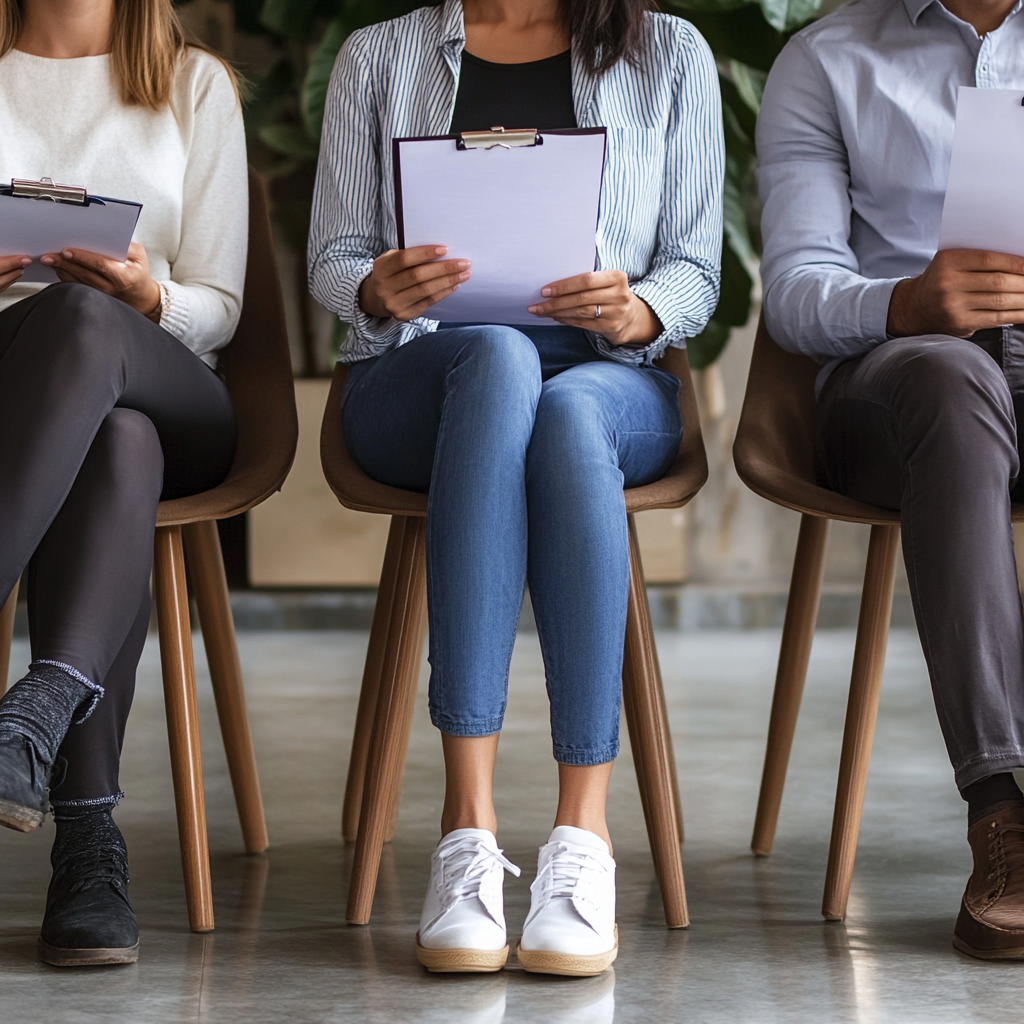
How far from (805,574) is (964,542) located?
420 millimetres

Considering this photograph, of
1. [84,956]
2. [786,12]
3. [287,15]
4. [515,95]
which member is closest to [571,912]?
[84,956]

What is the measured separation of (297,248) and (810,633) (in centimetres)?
253

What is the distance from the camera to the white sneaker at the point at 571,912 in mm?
1115

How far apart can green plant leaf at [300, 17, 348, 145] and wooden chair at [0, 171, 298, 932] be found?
62.5 inches

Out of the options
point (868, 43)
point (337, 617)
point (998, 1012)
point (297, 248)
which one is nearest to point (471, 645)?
point (998, 1012)

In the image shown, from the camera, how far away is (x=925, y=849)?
62.3 inches

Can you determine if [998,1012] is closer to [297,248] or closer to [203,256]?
[203,256]

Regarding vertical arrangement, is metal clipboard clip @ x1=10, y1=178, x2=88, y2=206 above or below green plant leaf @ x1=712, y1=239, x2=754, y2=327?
above

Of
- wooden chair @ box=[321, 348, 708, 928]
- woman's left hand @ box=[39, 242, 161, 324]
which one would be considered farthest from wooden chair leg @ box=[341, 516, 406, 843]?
woman's left hand @ box=[39, 242, 161, 324]

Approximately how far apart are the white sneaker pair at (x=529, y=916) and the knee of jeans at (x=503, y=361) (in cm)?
41

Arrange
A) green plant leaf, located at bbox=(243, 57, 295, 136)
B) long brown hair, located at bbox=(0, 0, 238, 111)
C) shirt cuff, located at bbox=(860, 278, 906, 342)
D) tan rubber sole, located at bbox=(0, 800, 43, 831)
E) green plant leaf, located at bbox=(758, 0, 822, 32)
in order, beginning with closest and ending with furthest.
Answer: tan rubber sole, located at bbox=(0, 800, 43, 831) → shirt cuff, located at bbox=(860, 278, 906, 342) → long brown hair, located at bbox=(0, 0, 238, 111) → green plant leaf, located at bbox=(758, 0, 822, 32) → green plant leaf, located at bbox=(243, 57, 295, 136)

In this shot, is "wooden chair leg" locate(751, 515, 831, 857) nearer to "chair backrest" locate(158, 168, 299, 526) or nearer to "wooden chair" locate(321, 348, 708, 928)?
"wooden chair" locate(321, 348, 708, 928)

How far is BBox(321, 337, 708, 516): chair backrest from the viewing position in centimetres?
132

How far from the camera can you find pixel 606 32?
1542 mm
